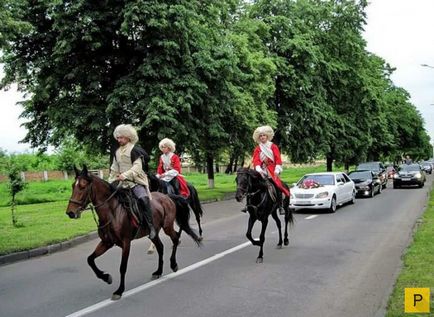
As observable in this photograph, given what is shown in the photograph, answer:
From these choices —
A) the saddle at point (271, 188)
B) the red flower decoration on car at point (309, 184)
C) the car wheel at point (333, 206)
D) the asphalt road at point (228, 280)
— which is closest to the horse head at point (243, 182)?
the saddle at point (271, 188)

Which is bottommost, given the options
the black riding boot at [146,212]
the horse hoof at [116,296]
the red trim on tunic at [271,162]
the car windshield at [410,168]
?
the horse hoof at [116,296]

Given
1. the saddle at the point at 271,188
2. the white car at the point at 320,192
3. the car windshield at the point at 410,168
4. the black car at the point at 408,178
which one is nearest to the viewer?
the saddle at the point at 271,188

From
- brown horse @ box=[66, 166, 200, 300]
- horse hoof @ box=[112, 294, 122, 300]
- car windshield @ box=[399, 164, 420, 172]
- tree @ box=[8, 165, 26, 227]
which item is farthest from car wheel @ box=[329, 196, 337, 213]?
car windshield @ box=[399, 164, 420, 172]

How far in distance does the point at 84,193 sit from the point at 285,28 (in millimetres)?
32430

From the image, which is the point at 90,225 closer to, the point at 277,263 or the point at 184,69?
the point at 277,263

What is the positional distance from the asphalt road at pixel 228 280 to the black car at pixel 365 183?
529 inches

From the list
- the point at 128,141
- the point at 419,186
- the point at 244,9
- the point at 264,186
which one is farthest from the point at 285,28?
the point at 128,141

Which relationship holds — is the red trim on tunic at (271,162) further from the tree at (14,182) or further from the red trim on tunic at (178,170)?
the tree at (14,182)

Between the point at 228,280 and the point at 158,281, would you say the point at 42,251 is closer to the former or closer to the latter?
the point at 158,281

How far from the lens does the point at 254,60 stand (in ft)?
96.5

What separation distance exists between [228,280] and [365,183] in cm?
2033

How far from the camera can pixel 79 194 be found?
6.99 meters

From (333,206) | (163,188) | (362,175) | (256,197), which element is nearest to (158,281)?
(256,197)

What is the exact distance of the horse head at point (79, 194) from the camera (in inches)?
270
